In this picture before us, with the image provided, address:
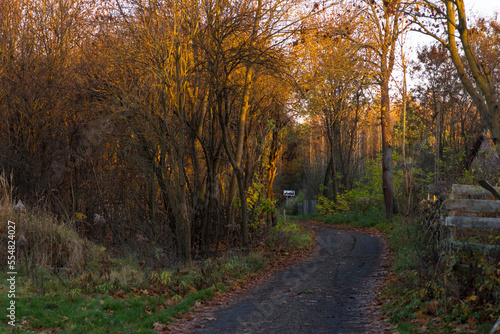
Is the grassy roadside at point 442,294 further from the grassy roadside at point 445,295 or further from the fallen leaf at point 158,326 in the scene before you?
the fallen leaf at point 158,326

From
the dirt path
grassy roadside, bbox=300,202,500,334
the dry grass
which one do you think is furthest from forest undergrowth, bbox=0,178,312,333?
grassy roadside, bbox=300,202,500,334

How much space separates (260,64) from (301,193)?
31.6 meters

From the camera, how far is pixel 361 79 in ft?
77.7

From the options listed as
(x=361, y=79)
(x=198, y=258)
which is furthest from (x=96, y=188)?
(x=361, y=79)

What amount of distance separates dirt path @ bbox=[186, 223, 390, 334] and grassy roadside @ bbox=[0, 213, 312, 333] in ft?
2.79

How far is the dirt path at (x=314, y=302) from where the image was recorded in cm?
756

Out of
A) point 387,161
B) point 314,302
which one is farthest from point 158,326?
point 387,161

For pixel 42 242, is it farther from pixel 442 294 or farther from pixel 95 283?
pixel 442 294

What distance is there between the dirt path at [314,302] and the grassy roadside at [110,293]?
849mm

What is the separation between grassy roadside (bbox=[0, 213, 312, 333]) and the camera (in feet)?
23.8

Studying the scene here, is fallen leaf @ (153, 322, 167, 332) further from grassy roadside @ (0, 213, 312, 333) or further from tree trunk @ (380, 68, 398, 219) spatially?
tree trunk @ (380, 68, 398, 219)

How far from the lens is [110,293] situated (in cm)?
895

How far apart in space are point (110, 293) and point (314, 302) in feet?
13.3

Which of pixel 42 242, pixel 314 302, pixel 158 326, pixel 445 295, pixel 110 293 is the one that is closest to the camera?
pixel 445 295
